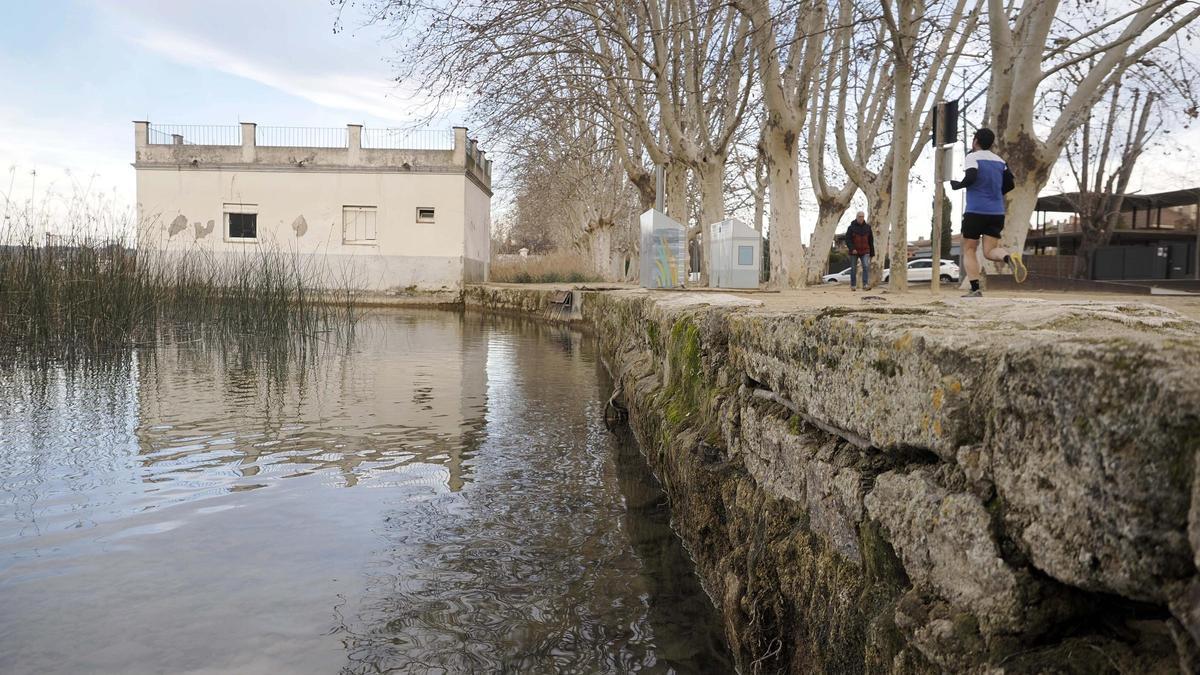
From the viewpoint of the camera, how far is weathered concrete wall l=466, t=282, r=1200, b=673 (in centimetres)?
107

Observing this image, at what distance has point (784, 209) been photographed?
42.2ft

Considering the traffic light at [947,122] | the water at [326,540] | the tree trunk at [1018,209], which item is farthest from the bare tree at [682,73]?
the water at [326,540]

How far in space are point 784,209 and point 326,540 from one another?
10389mm

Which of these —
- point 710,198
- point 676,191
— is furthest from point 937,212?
point 676,191

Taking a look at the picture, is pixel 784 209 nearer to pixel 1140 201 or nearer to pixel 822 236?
pixel 822 236

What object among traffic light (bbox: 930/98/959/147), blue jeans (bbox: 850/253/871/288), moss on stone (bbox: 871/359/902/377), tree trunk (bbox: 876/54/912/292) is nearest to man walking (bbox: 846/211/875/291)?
blue jeans (bbox: 850/253/871/288)

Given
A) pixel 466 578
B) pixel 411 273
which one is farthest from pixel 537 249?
pixel 466 578

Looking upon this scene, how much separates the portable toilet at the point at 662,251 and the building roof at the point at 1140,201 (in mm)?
12176

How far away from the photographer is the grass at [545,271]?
3122 cm

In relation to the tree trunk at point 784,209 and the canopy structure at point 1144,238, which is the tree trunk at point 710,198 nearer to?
the tree trunk at point 784,209

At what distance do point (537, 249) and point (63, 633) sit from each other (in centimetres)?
6681

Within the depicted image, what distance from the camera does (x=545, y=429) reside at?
6105mm

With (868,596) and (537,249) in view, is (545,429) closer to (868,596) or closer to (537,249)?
(868,596)

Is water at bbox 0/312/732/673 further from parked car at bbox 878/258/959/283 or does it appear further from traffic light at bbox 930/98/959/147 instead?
parked car at bbox 878/258/959/283
